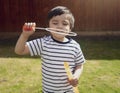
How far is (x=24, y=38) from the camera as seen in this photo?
10.0 ft

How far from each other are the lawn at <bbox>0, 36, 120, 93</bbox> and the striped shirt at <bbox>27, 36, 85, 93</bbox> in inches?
104

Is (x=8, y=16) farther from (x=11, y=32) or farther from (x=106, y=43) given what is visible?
(x=106, y=43)

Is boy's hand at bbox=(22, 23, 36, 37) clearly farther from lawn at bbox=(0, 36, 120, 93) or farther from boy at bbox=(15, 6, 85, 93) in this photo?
lawn at bbox=(0, 36, 120, 93)

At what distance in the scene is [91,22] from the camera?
36.6ft

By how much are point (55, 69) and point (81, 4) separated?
7975mm

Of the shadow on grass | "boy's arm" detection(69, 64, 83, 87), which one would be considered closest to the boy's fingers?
"boy's arm" detection(69, 64, 83, 87)

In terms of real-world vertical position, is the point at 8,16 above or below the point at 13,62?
above

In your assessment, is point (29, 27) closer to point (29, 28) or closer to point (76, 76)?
point (29, 28)

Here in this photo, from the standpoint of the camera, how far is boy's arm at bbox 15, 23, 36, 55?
9.72 ft

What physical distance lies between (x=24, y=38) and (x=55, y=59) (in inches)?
14.9

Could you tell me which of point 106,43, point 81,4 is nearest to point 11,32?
point 81,4

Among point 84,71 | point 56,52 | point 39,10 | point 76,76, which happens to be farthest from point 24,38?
point 39,10

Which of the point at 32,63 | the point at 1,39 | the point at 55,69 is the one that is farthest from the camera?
the point at 1,39

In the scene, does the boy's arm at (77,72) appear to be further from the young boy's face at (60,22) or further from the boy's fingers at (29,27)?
the boy's fingers at (29,27)
